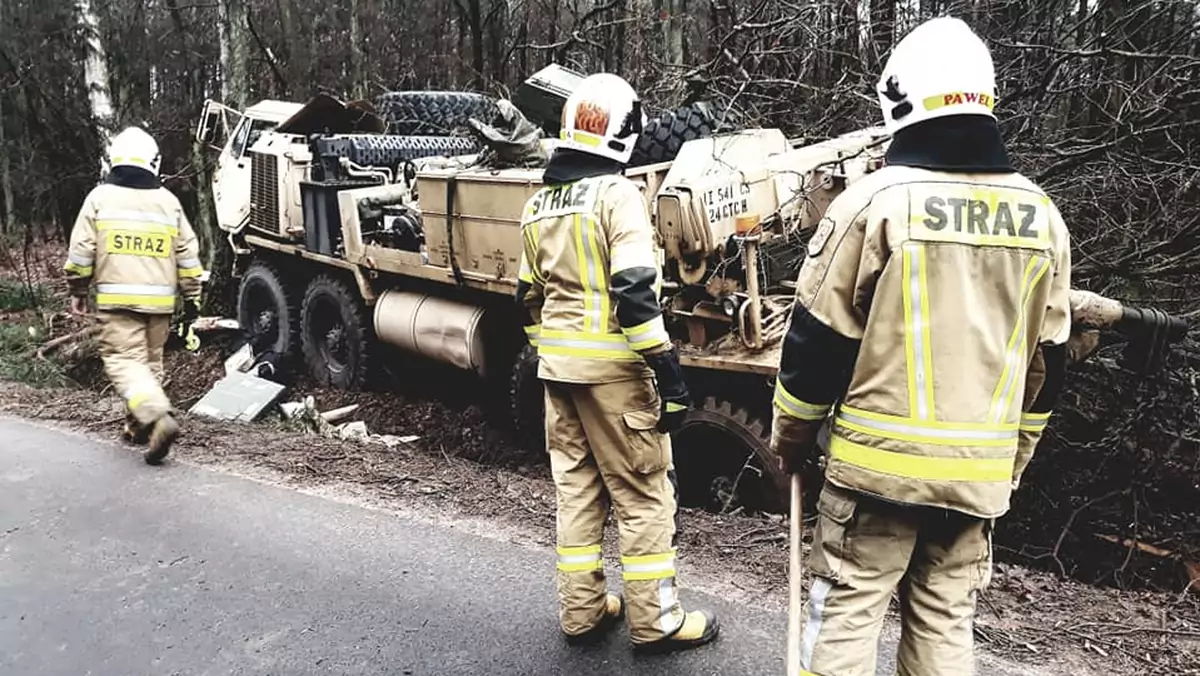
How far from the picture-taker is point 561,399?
346 cm

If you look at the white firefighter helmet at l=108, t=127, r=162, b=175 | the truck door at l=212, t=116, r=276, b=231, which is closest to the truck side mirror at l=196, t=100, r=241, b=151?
the truck door at l=212, t=116, r=276, b=231

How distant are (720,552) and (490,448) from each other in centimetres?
336

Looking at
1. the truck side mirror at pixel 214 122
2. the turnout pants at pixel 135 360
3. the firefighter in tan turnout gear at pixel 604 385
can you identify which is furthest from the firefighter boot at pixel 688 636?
the truck side mirror at pixel 214 122

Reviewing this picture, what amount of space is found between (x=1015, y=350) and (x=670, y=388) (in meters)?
1.21

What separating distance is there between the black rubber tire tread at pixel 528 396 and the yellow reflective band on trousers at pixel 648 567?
338cm

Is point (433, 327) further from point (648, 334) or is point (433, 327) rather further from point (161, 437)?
point (648, 334)

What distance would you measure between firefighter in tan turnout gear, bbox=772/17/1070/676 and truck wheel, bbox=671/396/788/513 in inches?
111

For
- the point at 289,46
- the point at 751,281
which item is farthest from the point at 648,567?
the point at 289,46

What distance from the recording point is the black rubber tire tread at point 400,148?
8.70 metres

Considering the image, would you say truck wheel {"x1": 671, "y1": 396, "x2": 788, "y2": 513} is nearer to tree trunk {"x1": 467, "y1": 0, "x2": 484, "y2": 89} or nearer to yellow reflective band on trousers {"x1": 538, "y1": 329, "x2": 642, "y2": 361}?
yellow reflective band on trousers {"x1": 538, "y1": 329, "x2": 642, "y2": 361}

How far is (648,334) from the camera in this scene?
3184 mm

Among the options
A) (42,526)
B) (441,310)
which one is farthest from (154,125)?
(42,526)

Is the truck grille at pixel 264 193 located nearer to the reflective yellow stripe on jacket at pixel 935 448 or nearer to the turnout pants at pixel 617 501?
the turnout pants at pixel 617 501

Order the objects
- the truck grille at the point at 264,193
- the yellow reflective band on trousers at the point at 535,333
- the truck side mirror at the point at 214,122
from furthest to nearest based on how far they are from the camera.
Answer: the truck side mirror at the point at 214,122 → the truck grille at the point at 264,193 → the yellow reflective band on trousers at the point at 535,333
